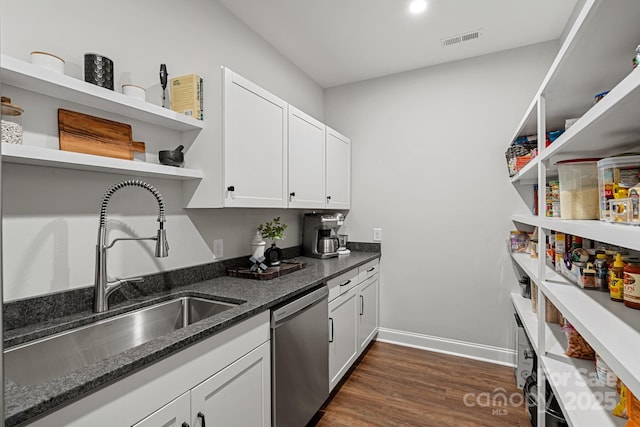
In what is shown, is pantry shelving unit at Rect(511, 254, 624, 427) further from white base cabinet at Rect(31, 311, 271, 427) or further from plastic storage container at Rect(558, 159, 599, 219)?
white base cabinet at Rect(31, 311, 271, 427)

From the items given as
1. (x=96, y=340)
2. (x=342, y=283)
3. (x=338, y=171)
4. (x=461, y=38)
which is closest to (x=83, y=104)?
(x=96, y=340)

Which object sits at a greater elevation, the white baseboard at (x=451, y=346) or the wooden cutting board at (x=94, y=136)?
the wooden cutting board at (x=94, y=136)

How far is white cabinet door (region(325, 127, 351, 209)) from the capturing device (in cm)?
291

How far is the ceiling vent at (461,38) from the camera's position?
2.47 meters

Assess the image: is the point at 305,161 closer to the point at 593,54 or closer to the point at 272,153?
the point at 272,153

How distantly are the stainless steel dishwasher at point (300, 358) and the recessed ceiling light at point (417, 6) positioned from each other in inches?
77.7

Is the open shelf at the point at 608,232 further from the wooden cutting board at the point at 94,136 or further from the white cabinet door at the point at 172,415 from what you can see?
the wooden cutting board at the point at 94,136

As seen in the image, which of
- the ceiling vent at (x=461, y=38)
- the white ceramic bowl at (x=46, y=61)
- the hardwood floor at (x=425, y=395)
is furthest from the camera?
the ceiling vent at (x=461, y=38)

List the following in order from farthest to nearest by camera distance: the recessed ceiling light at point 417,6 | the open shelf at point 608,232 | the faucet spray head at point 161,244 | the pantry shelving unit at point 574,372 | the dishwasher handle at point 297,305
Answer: the recessed ceiling light at point 417,6 → the dishwasher handle at point 297,305 → the faucet spray head at point 161,244 → the pantry shelving unit at point 574,372 → the open shelf at point 608,232

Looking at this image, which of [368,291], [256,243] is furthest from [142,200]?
[368,291]

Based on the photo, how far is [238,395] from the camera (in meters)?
1.35

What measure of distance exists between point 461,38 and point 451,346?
262 centimetres

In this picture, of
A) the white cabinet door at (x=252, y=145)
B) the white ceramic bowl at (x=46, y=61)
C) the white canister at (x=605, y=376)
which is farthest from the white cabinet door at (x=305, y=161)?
the white canister at (x=605, y=376)

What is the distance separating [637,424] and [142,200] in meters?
2.06
